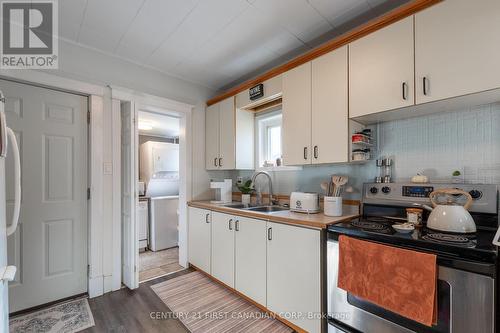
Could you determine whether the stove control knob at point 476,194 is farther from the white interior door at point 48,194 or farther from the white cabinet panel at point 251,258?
the white interior door at point 48,194

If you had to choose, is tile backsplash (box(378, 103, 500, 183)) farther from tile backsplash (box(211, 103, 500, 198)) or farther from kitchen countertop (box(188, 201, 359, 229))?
kitchen countertop (box(188, 201, 359, 229))

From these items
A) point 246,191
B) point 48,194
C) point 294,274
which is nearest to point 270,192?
point 246,191

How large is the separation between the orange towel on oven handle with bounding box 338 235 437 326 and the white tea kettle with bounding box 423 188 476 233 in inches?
12.6

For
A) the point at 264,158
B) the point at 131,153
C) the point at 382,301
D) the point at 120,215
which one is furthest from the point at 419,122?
the point at 120,215

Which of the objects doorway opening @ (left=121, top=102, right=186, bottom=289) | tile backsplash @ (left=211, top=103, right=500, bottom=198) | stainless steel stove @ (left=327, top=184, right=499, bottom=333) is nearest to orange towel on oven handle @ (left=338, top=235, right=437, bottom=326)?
stainless steel stove @ (left=327, top=184, right=499, bottom=333)

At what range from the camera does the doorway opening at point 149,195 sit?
7.90 feet

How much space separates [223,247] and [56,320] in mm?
1452

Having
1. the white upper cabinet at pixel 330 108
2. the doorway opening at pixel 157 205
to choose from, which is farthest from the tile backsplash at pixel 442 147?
the doorway opening at pixel 157 205

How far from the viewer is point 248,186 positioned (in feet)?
9.02

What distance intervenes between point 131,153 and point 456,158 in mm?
2760

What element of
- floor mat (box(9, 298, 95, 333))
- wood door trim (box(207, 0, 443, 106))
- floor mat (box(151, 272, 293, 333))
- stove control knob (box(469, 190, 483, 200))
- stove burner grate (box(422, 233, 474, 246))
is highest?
wood door trim (box(207, 0, 443, 106))

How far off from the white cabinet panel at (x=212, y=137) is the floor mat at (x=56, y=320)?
189 centimetres

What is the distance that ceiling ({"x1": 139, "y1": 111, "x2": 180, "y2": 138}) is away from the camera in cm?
367

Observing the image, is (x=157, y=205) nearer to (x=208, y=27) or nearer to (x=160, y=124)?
(x=160, y=124)
